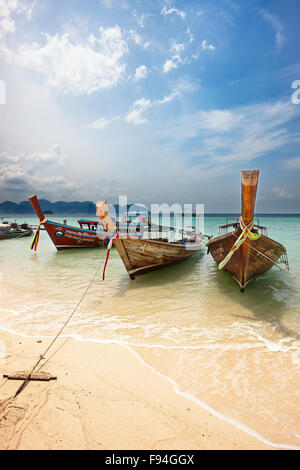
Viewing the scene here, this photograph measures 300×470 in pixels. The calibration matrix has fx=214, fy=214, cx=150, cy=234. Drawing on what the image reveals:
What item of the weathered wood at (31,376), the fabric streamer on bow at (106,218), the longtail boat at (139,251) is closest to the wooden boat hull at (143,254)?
the longtail boat at (139,251)

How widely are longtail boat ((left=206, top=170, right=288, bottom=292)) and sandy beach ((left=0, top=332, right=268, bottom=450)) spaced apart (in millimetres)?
4155

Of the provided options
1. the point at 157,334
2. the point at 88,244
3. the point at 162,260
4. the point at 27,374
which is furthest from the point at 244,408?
the point at 88,244

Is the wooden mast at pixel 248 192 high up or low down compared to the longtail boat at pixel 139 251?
up

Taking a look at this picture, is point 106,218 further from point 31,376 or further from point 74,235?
point 74,235

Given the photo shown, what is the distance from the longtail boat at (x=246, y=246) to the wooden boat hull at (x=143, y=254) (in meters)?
2.14

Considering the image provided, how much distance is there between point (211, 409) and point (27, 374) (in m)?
2.97

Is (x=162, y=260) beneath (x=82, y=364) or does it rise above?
above

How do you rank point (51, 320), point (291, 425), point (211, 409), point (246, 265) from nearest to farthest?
point (291, 425) → point (211, 409) → point (51, 320) → point (246, 265)

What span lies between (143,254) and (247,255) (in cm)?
422

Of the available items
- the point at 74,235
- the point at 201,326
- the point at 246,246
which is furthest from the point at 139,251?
the point at 74,235

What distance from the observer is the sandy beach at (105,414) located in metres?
2.47

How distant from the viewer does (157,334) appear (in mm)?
5191

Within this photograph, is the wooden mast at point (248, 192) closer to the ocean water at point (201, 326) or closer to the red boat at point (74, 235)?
the ocean water at point (201, 326)
